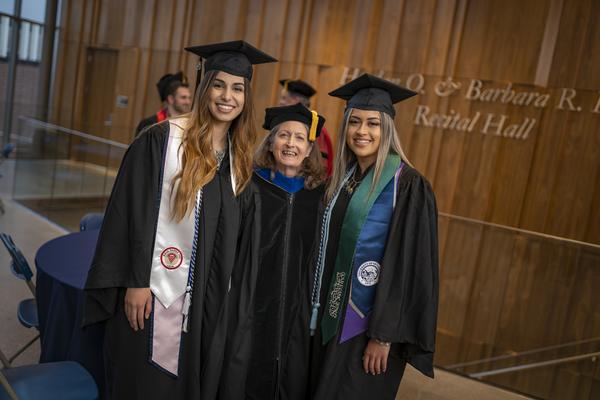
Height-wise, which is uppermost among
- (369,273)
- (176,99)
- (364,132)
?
(176,99)

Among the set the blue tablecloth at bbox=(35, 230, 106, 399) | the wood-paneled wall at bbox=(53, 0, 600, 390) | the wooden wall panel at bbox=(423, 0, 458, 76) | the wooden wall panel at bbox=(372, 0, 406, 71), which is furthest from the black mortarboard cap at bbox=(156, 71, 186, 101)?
the wooden wall panel at bbox=(423, 0, 458, 76)

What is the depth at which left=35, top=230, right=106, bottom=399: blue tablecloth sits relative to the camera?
6.84 ft

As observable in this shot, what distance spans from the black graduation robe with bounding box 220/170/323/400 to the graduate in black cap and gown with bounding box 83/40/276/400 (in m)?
0.11

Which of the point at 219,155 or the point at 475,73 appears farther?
the point at 475,73

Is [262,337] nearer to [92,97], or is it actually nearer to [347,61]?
[347,61]

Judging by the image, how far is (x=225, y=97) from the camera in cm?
188

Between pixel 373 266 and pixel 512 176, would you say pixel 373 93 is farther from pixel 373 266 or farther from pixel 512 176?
pixel 512 176

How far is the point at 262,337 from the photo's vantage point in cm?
210

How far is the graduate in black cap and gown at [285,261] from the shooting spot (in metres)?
2.06

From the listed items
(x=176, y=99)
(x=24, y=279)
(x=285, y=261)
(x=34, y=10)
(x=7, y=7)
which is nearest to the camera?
(x=285, y=261)

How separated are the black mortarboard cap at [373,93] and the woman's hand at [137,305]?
1.14 metres

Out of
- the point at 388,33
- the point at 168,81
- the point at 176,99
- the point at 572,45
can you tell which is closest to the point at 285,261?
the point at 176,99

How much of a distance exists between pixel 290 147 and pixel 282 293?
0.65 m

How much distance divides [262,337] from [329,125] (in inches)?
159
